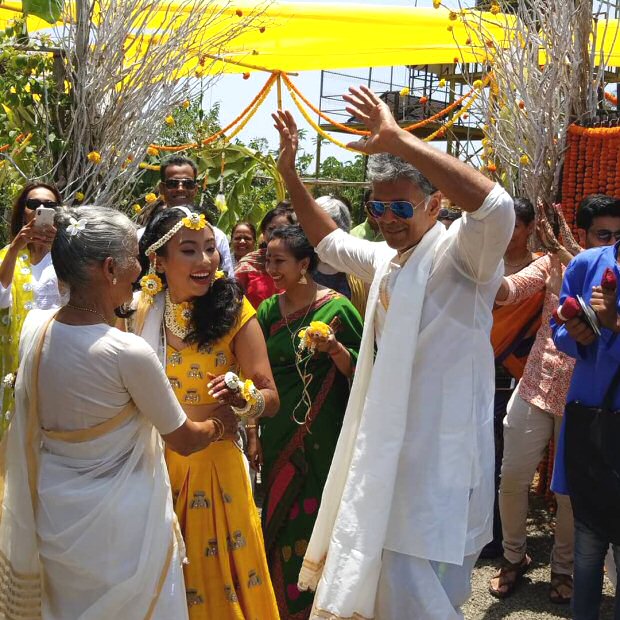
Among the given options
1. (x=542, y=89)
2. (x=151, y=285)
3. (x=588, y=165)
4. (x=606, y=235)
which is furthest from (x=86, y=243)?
(x=542, y=89)

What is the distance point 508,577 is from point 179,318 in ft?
8.09

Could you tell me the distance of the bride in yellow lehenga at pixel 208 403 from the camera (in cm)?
357

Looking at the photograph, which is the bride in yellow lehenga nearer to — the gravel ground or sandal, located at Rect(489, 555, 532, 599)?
the gravel ground

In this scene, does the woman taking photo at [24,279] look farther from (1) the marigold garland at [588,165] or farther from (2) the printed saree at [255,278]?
(1) the marigold garland at [588,165]

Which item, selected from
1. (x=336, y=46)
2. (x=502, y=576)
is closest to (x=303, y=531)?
(x=502, y=576)

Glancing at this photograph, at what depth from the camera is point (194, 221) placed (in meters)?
3.58

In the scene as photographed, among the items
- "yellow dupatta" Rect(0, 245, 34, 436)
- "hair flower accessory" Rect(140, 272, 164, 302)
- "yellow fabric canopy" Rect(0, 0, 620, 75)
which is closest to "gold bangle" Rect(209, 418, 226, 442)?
"hair flower accessory" Rect(140, 272, 164, 302)

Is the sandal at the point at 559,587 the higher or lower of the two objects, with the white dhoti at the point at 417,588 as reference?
lower

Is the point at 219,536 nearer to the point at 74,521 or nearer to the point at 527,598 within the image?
the point at 74,521

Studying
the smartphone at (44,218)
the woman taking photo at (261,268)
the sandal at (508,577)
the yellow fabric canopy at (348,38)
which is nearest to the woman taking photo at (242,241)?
the woman taking photo at (261,268)

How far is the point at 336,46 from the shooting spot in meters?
11.2

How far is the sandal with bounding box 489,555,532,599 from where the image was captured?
499 centimetres

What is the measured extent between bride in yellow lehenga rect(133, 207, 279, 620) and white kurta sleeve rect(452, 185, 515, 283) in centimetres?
93

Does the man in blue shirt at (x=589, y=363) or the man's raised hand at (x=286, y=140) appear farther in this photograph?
the man in blue shirt at (x=589, y=363)
